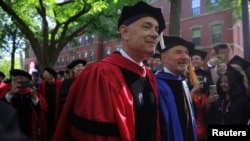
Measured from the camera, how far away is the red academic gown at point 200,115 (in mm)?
4992

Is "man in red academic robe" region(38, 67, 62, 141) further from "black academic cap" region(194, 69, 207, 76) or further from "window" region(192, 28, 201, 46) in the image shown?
"window" region(192, 28, 201, 46)

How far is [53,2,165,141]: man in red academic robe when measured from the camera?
2238 mm

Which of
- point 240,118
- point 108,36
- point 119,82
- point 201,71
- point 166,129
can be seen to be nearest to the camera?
point 119,82

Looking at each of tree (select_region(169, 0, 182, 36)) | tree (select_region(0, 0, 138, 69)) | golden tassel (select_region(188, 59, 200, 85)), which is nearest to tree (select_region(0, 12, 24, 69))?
tree (select_region(0, 0, 138, 69))

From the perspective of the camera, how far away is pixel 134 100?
8.29ft

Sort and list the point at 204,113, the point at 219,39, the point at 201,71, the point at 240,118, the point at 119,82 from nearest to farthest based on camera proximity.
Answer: the point at 119,82
the point at 240,118
the point at 204,113
the point at 201,71
the point at 219,39

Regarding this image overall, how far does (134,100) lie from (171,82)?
0.99m

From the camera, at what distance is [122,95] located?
2.39 m

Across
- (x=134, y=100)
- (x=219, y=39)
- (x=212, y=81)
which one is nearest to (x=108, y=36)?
(x=219, y=39)

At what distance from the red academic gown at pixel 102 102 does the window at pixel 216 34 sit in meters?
27.5

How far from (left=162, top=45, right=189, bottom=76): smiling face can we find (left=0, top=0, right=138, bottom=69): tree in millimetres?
12553

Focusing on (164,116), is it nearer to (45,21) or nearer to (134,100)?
(134,100)

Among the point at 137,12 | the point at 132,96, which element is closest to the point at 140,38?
the point at 137,12

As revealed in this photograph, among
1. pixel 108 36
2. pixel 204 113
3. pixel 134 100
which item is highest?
pixel 108 36
